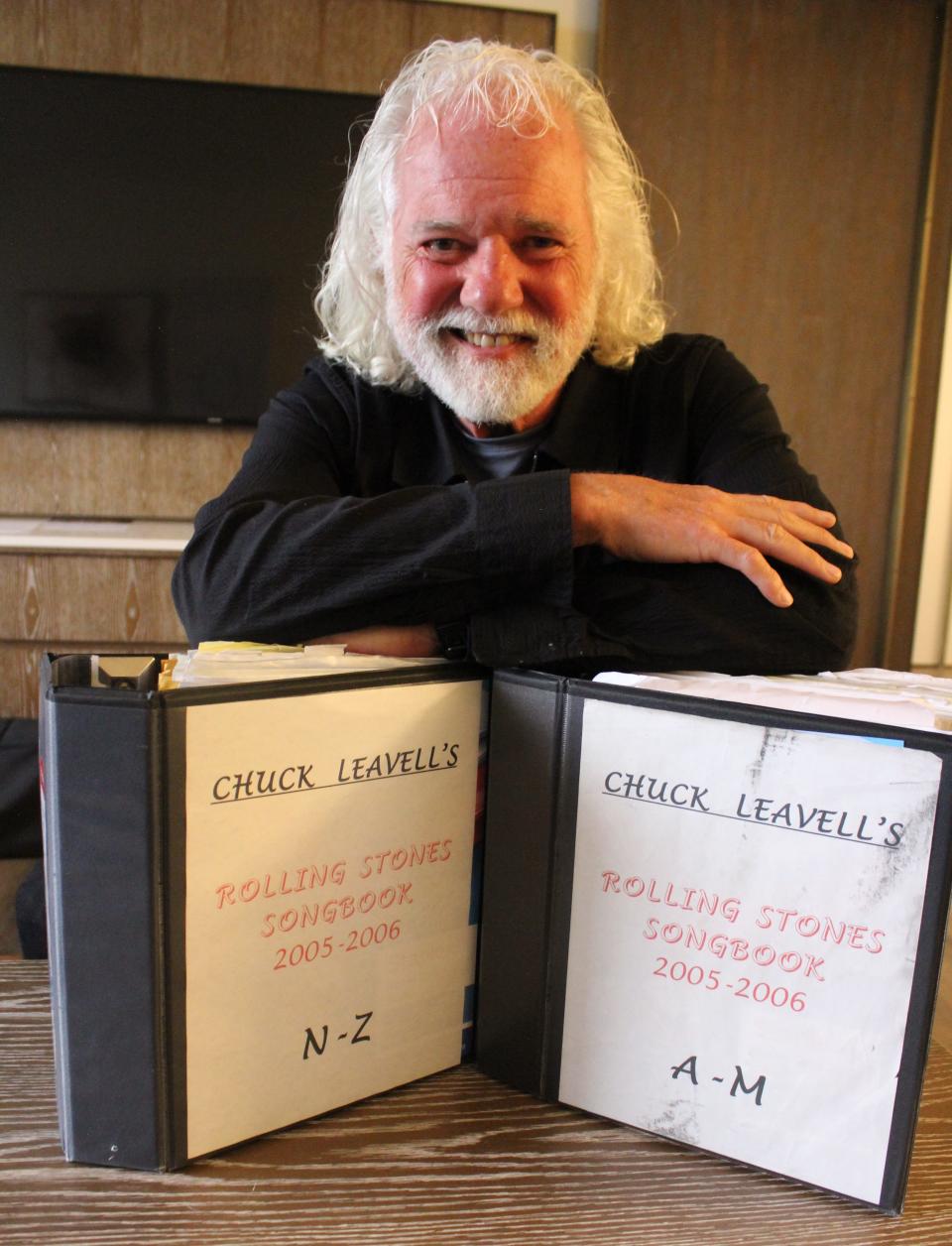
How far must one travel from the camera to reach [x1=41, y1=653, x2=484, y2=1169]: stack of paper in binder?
0.45 metres

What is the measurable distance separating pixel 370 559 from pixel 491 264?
1.12 ft

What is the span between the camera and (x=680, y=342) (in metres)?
1.14

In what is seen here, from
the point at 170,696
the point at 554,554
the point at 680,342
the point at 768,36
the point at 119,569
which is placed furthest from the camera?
the point at 768,36

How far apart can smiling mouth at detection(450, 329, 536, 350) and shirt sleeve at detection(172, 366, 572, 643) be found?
243mm

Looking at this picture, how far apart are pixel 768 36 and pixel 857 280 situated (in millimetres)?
718

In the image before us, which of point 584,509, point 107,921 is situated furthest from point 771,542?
point 107,921

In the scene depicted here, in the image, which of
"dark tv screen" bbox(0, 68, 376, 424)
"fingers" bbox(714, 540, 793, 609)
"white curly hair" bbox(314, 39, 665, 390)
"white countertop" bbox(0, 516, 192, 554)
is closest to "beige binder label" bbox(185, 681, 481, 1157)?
"fingers" bbox(714, 540, 793, 609)

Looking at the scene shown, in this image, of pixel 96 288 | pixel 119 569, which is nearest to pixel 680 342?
pixel 119 569

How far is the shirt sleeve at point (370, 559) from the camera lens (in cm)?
67

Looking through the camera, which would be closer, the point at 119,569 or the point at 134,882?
the point at 134,882

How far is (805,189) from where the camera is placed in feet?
9.42

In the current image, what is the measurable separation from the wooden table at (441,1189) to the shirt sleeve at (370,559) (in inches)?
12.4

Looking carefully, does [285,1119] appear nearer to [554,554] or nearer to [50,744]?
[50,744]

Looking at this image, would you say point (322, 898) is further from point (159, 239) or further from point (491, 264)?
point (159, 239)
